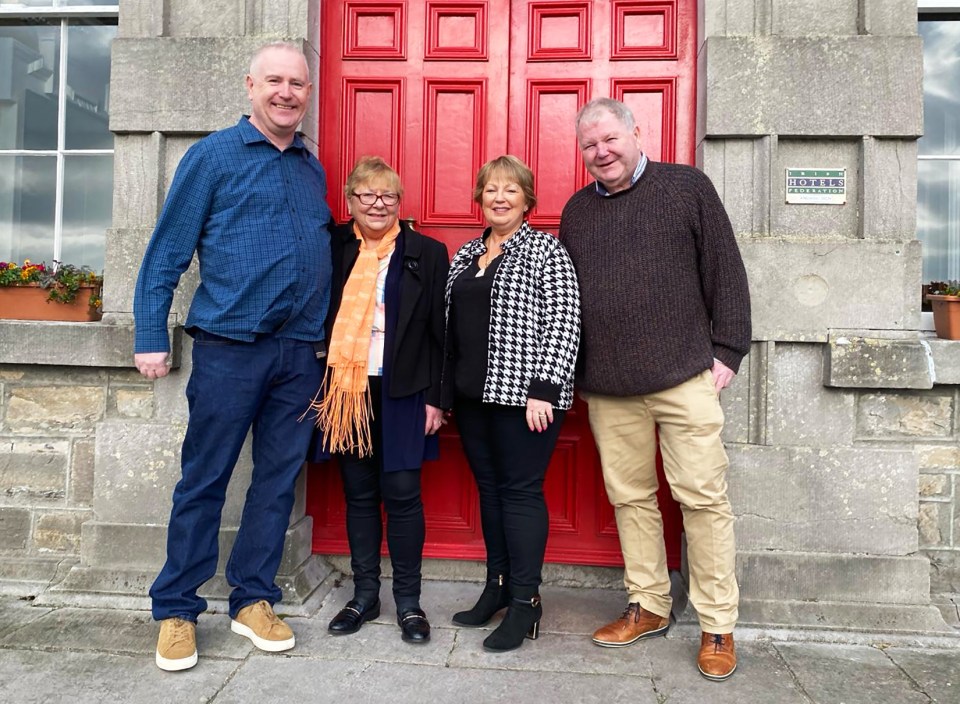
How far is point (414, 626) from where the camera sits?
306 cm

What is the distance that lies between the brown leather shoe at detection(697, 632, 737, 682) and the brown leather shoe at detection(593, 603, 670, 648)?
25cm

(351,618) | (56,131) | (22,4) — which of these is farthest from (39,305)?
(351,618)

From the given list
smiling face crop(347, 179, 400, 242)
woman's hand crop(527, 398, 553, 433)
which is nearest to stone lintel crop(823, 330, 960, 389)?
woman's hand crop(527, 398, 553, 433)

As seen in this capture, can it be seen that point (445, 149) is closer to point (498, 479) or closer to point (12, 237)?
point (498, 479)

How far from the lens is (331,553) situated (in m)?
3.83

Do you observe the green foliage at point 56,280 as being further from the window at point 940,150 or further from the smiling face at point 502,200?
the window at point 940,150

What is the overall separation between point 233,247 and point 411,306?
2.44 ft

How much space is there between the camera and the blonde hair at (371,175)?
3037mm

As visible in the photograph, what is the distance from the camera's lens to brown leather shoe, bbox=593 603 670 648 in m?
3.07

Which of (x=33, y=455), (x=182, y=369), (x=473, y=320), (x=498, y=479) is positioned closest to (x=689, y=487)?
(x=498, y=479)

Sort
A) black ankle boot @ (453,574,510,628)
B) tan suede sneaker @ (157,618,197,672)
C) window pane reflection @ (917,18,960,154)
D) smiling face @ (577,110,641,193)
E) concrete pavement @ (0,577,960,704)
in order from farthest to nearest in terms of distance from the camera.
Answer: window pane reflection @ (917,18,960,154)
black ankle boot @ (453,574,510,628)
smiling face @ (577,110,641,193)
tan suede sneaker @ (157,618,197,672)
concrete pavement @ (0,577,960,704)

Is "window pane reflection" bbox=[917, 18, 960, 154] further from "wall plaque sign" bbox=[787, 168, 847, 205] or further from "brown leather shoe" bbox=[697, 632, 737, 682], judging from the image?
"brown leather shoe" bbox=[697, 632, 737, 682]

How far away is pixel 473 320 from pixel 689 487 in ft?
3.59

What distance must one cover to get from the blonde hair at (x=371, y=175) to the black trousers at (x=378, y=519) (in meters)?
0.80
